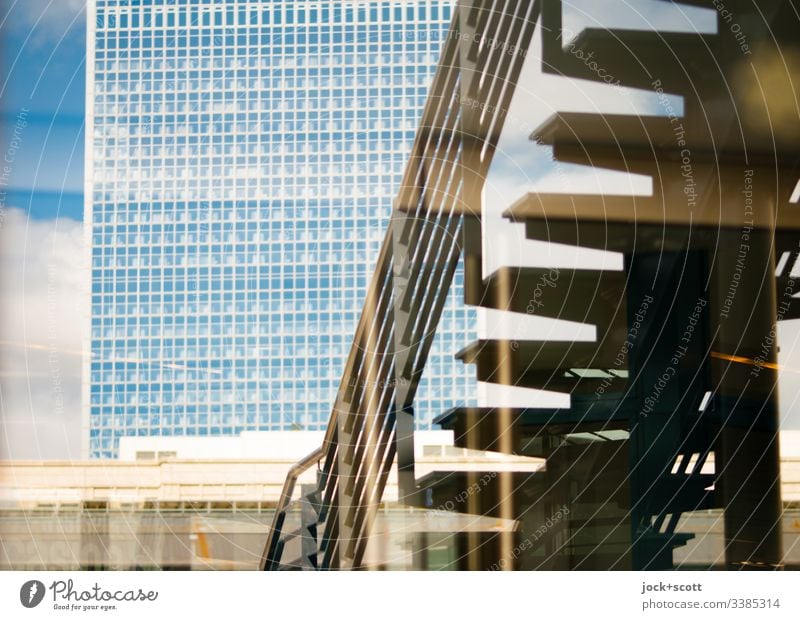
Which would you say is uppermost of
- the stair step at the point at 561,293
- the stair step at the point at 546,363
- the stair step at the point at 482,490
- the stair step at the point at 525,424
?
the stair step at the point at 561,293

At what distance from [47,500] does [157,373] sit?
254 mm

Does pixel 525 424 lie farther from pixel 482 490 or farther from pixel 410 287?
pixel 410 287

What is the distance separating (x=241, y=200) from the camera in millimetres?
1540

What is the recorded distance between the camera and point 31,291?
149cm

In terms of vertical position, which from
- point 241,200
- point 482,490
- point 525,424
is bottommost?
point 482,490

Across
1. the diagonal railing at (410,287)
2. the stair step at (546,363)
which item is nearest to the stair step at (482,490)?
the diagonal railing at (410,287)

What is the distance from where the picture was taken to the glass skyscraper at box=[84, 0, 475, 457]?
4.96ft

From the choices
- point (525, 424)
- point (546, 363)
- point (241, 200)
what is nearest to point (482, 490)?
point (525, 424)

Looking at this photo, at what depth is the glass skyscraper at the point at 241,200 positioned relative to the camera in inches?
59.5

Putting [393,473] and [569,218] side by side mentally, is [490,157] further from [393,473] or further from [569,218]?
[393,473]

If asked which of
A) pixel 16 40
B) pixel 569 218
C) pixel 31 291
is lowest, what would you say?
pixel 31 291

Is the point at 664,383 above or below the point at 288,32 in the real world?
below

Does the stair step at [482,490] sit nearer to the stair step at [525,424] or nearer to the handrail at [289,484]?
the stair step at [525,424]
